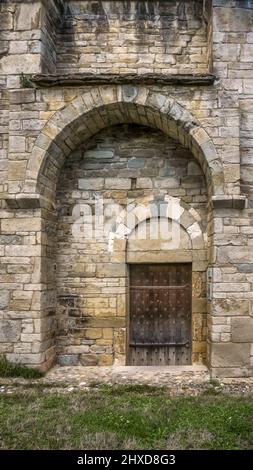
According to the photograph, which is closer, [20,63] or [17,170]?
[17,170]

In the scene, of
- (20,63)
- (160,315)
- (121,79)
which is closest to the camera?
(121,79)

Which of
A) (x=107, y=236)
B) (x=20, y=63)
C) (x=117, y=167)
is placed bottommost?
(x=107, y=236)

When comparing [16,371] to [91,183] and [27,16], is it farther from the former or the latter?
[27,16]

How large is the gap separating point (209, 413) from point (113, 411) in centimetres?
96

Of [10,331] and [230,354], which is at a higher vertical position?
[10,331]

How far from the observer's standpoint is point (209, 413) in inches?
181

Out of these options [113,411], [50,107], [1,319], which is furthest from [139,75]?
[113,411]

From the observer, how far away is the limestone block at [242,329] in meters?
5.95

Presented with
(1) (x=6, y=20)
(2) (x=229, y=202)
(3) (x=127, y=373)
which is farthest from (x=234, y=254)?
(1) (x=6, y=20)

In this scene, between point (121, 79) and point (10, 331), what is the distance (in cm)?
362

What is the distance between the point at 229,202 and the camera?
599 cm

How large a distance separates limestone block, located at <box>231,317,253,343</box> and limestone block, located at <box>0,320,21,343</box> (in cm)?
281

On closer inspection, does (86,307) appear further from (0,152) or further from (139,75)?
(139,75)

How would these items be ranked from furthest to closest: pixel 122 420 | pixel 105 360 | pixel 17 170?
pixel 105 360 → pixel 17 170 → pixel 122 420
